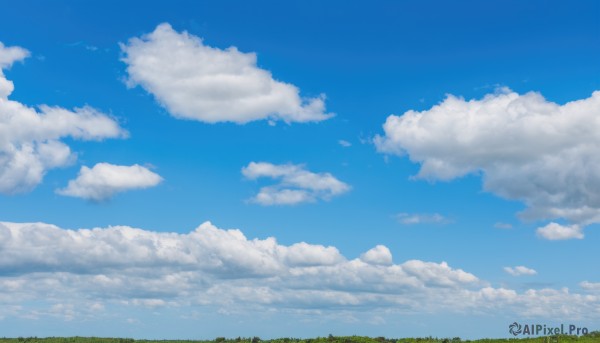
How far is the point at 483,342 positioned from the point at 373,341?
1599cm

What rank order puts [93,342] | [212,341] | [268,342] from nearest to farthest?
[268,342], [212,341], [93,342]

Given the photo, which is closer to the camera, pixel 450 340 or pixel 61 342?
pixel 450 340

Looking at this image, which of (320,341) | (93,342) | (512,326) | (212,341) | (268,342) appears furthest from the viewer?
(93,342)

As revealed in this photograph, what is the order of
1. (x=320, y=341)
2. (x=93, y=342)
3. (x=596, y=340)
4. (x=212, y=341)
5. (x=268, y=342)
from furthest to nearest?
(x=93, y=342) < (x=212, y=341) < (x=268, y=342) < (x=320, y=341) < (x=596, y=340)

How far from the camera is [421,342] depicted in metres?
92.6

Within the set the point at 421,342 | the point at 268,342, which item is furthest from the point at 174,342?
the point at 421,342

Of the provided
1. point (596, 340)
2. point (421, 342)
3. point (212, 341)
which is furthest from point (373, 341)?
point (212, 341)

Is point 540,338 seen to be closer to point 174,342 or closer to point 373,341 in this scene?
point 373,341

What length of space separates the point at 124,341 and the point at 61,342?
48.1 feet

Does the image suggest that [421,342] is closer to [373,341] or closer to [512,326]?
[373,341]

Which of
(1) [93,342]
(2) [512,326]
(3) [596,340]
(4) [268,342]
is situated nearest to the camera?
(3) [596,340]

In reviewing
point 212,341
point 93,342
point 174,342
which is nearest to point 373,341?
point 212,341

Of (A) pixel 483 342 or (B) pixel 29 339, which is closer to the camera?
(A) pixel 483 342

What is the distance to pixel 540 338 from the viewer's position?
8788 cm
